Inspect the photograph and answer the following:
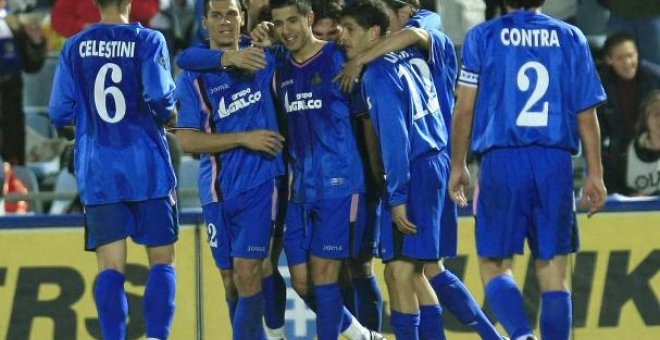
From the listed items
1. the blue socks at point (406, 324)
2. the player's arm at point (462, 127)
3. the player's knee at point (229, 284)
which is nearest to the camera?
the player's arm at point (462, 127)

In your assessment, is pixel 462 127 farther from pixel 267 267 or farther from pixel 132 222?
pixel 132 222

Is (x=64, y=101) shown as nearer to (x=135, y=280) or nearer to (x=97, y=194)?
(x=97, y=194)

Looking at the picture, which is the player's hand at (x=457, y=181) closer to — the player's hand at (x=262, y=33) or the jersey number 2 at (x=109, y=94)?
the player's hand at (x=262, y=33)

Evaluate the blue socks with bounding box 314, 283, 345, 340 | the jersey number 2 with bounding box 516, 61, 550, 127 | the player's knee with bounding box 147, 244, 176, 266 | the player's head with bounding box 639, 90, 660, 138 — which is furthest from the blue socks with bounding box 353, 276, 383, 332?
the player's head with bounding box 639, 90, 660, 138

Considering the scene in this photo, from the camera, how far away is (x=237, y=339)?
8.62 meters

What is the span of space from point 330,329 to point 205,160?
3.82 ft

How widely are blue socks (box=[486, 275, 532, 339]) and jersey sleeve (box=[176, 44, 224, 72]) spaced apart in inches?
72.7

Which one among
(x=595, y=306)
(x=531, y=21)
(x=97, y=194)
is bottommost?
(x=595, y=306)

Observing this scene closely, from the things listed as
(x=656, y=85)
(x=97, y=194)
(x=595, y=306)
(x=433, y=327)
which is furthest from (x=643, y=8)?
(x=97, y=194)

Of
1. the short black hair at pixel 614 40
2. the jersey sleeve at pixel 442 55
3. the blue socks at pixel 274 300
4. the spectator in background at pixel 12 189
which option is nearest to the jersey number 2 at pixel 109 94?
the blue socks at pixel 274 300

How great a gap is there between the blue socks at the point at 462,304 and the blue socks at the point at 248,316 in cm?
104

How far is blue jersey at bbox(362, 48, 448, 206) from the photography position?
8.12 meters

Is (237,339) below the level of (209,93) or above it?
below

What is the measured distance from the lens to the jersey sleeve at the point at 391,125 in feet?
26.6
